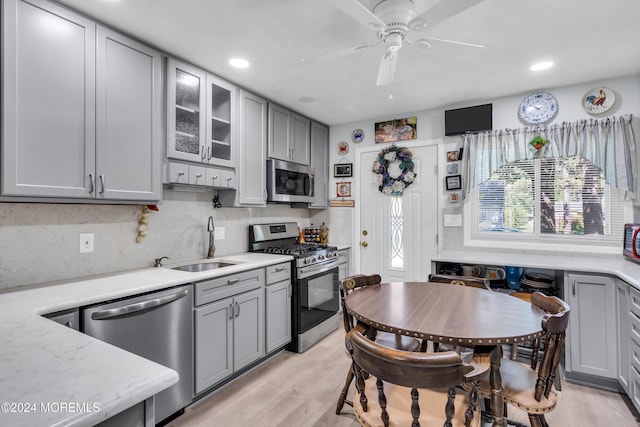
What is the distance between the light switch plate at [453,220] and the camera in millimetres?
3580

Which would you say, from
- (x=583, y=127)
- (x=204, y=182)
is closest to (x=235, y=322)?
(x=204, y=182)

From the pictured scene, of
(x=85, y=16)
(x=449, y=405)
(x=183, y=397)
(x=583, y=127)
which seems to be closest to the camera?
(x=449, y=405)

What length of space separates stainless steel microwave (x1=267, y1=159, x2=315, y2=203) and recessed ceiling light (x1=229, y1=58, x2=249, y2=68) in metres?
0.99

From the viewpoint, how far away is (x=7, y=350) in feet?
3.28

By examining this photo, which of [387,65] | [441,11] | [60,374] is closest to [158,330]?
[60,374]

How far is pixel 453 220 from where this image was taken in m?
3.61

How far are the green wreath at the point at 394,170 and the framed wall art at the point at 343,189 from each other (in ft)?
1.39

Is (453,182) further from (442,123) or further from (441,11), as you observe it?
(441,11)

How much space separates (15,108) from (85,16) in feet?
2.38

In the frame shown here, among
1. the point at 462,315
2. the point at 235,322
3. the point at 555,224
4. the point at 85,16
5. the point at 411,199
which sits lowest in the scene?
the point at 235,322

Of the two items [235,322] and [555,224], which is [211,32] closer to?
[235,322]

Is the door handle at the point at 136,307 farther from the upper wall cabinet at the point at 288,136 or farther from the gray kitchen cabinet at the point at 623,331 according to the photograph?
the gray kitchen cabinet at the point at 623,331

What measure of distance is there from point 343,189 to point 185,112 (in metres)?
2.32

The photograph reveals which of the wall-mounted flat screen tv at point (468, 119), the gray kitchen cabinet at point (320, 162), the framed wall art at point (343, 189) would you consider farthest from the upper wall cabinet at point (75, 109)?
the wall-mounted flat screen tv at point (468, 119)
